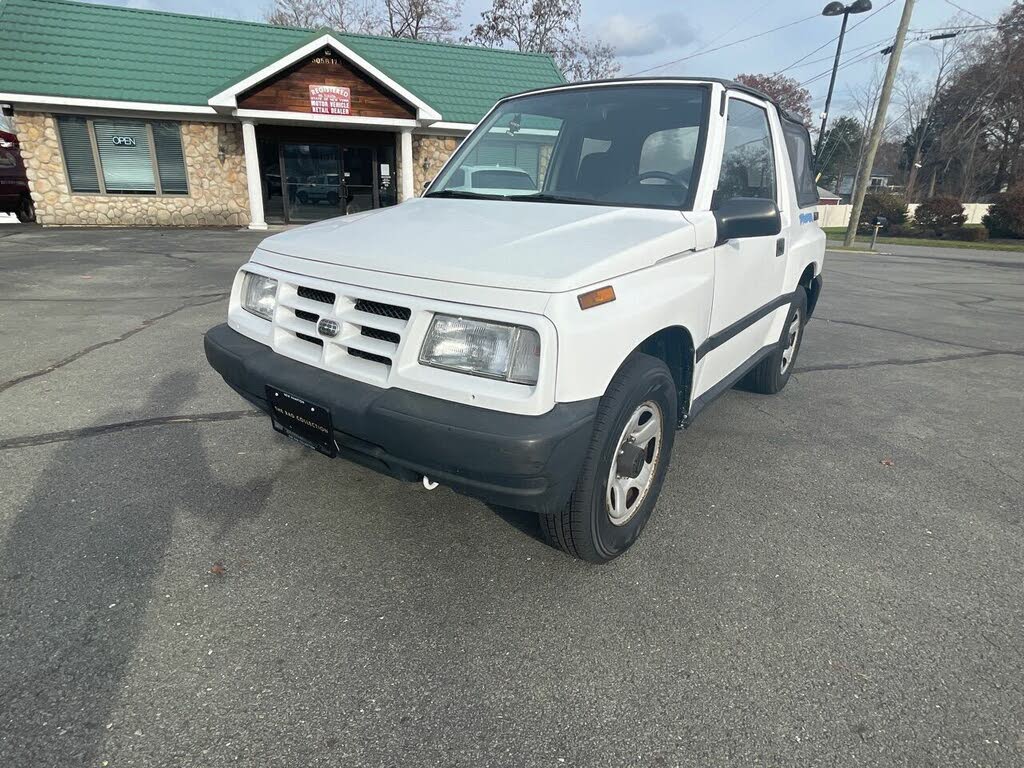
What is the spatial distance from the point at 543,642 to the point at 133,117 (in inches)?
744

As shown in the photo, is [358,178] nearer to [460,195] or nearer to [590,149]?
[460,195]

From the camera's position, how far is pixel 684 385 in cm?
289

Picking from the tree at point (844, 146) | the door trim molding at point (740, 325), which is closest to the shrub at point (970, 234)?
the door trim molding at point (740, 325)

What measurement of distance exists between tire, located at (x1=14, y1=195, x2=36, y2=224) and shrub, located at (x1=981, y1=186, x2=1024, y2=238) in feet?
127

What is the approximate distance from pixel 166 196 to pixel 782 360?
1769 cm

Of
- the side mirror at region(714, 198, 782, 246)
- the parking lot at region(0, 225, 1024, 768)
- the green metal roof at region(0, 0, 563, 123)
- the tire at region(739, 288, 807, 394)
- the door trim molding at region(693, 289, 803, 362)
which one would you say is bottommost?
the parking lot at region(0, 225, 1024, 768)

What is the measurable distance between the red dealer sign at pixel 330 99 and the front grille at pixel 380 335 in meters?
16.5

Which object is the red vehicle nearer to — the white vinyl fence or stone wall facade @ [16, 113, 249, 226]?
stone wall facade @ [16, 113, 249, 226]

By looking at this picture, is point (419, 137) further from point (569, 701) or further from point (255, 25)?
point (569, 701)

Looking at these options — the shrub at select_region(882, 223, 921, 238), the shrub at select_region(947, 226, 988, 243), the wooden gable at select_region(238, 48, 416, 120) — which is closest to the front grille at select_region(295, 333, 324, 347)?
the wooden gable at select_region(238, 48, 416, 120)

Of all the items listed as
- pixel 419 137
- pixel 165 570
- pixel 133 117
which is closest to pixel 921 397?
pixel 165 570

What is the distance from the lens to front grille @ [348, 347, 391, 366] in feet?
7.30

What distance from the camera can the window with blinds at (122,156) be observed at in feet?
52.1

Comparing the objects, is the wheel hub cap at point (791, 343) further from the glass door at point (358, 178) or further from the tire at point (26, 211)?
the tire at point (26, 211)
